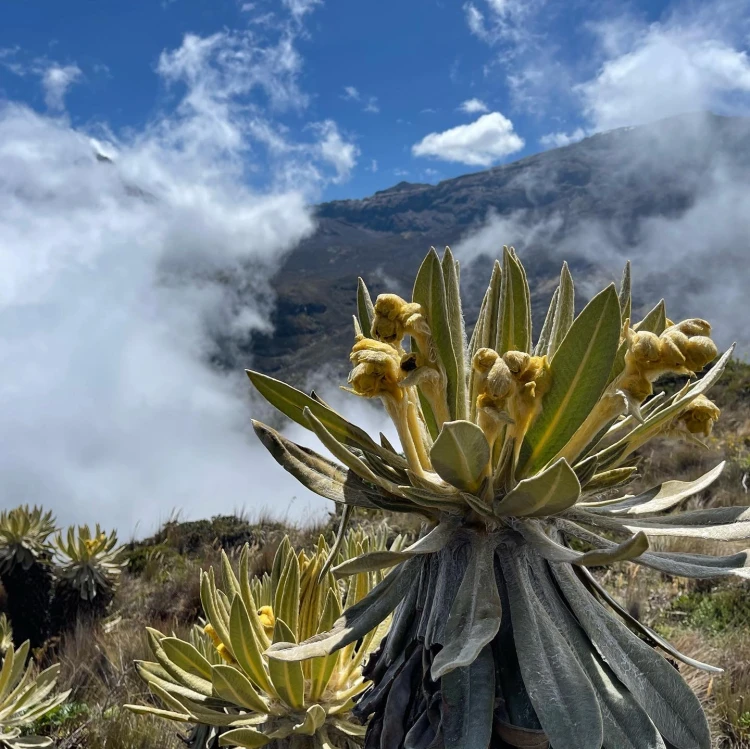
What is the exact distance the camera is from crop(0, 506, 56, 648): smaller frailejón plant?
5418mm

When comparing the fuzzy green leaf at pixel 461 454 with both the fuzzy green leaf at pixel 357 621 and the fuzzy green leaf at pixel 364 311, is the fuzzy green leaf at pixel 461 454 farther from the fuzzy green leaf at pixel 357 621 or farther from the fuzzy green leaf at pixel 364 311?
the fuzzy green leaf at pixel 364 311

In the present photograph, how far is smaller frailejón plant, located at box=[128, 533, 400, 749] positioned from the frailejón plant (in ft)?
0.68

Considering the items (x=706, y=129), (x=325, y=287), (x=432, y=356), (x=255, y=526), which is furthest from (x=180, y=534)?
(x=706, y=129)

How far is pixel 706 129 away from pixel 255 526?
691 ft

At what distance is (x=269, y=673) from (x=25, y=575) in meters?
5.29

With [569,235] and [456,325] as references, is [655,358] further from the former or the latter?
[569,235]

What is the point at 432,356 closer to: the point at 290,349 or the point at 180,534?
the point at 180,534

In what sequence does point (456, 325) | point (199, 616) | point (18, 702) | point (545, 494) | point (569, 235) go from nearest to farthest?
point (545, 494), point (456, 325), point (199, 616), point (18, 702), point (569, 235)

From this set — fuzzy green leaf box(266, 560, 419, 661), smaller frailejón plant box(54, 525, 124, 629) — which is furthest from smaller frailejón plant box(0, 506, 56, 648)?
fuzzy green leaf box(266, 560, 419, 661)

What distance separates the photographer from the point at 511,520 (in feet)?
3.49

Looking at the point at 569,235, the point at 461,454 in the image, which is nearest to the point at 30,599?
the point at 461,454

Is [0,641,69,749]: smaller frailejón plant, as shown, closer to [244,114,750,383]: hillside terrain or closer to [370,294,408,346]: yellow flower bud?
[370,294,408,346]: yellow flower bud

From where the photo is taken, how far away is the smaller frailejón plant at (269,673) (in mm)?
1266

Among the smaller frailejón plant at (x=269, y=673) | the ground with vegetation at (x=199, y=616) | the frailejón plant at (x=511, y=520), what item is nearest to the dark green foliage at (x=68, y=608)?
the ground with vegetation at (x=199, y=616)
